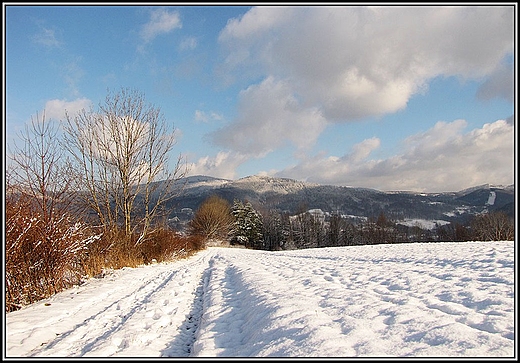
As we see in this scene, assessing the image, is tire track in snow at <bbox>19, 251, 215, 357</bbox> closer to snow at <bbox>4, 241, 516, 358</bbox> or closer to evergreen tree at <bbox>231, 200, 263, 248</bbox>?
snow at <bbox>4, 241, 516, 358</bbox>

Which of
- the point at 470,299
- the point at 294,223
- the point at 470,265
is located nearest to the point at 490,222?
the point at 294,223

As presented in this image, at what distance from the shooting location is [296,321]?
10.7ft

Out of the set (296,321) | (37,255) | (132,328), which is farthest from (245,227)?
(296,321)

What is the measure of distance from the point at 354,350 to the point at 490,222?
211ft

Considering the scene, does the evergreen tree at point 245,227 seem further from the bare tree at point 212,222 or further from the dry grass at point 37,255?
the dry grass at point 37,255

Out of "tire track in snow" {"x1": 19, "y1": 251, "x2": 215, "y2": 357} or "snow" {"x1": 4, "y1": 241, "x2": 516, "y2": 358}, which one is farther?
"tire track in snow" {"x1": 19, "y1": 251, "x2": 215, "y2": 357}

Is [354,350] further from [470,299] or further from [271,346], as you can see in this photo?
[470,299]

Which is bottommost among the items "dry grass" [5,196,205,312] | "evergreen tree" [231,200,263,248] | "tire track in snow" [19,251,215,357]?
"evergreen tree" [231,200,263,248]

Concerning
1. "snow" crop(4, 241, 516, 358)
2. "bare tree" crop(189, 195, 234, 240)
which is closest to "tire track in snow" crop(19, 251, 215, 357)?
"snow" crop(4, 241, 516, 358)

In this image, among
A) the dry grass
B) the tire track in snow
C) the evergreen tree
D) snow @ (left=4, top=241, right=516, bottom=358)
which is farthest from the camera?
the evergreen tree

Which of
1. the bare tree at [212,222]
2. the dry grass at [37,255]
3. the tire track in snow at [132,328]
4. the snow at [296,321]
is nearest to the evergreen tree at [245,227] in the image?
the bare tree at [212,222]

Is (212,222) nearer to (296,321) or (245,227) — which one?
(245,227)

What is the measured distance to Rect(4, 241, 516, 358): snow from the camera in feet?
8.43

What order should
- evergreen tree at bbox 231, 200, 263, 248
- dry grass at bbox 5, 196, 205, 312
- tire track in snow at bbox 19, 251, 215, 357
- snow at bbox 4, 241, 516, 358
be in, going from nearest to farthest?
1. snow at bbox 4, 241, 516, 358
2. tire track in snow at bbox 19, 251, 215, 357
3. dry grass at bbox 5, 196, 205, 312
4. evergreen tree at bbox 231, 200, 263, 248
